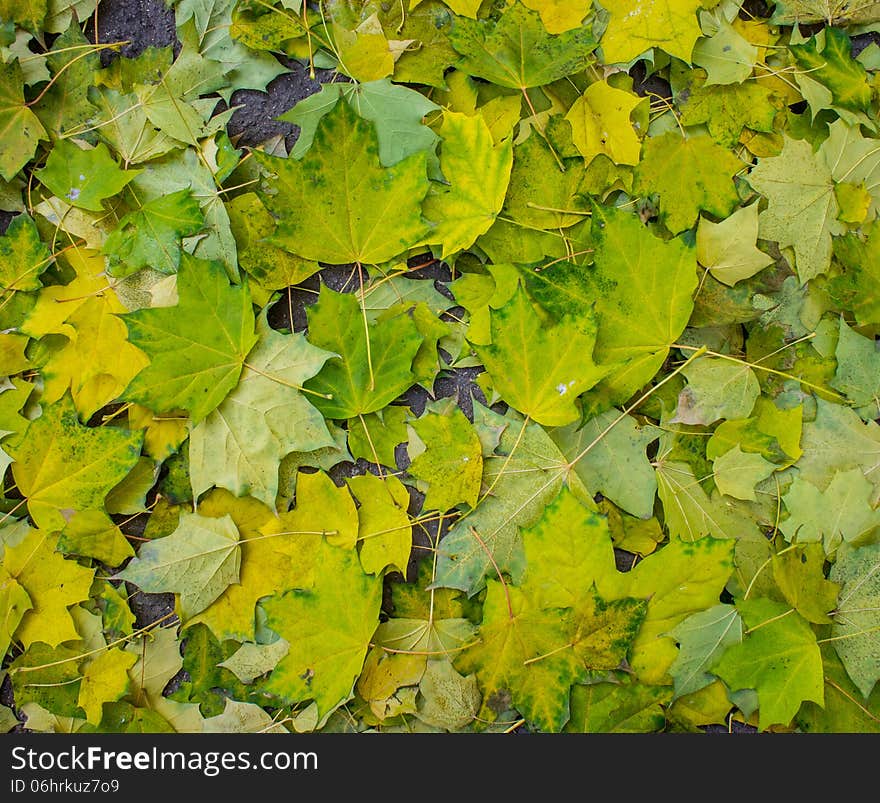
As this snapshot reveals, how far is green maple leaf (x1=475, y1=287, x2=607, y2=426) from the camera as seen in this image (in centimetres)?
100

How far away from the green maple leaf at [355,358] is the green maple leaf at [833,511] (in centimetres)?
60

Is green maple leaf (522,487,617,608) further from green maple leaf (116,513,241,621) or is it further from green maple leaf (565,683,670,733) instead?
green maple leaf (116,513,241,621)

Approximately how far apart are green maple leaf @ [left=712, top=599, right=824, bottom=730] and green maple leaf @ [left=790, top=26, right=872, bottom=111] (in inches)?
30.3

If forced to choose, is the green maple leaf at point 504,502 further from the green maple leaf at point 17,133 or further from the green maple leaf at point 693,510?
the green maple leaf at point 17,133

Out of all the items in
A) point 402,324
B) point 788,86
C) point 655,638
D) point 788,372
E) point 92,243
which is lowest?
point 655,638

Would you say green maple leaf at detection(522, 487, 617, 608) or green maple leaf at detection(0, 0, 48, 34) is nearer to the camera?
green maple leaf at detection(522, 487, 617, 608)

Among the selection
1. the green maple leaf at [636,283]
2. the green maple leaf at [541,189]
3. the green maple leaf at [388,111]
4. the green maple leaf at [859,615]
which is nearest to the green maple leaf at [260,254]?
the green maple leaf at [388,111]

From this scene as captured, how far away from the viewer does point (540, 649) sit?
1012mm

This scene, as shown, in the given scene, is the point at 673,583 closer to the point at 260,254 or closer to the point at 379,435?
the point at 379,435

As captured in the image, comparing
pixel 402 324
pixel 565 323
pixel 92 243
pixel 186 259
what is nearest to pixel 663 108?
pixel 565 323

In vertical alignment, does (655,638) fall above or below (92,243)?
below

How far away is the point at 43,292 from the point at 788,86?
47.1 inches

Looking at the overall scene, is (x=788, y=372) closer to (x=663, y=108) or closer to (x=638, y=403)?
(x=638, y=403)

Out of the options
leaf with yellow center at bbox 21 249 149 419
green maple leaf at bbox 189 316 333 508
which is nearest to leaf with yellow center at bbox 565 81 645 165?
green maple leaf at bbox 189 316 333 508
